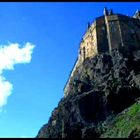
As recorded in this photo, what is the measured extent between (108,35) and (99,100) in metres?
19.1

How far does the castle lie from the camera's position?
209 feet

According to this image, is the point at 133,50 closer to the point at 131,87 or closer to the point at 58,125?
the point at 131,87

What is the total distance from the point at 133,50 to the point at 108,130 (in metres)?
23.9

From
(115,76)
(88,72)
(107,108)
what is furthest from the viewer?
(88,72)

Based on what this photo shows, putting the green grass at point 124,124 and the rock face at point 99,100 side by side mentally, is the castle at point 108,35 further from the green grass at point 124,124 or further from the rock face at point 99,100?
the green grass at point 124,124

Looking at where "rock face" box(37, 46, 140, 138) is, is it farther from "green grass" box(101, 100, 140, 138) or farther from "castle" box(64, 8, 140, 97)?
"castle" box(64, 8, 140, 97)

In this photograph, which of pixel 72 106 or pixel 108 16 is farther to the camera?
pixel 108 16

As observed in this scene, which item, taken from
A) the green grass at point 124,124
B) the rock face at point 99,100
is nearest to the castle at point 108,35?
the rock face at point 99,100

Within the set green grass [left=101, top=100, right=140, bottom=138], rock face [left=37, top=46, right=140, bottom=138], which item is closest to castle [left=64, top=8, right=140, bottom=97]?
rock face [left=37, top=46, right=140, bottom=138]

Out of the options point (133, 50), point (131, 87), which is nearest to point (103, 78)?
point (131, 87)

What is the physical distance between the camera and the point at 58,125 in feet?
166

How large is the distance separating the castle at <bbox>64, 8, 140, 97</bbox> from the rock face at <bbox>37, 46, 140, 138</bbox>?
519 centimetres

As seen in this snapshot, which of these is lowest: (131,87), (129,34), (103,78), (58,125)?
(58,125)

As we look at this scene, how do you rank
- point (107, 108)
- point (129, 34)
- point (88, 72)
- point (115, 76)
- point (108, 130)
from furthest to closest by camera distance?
point (129, 34), point (88, 72), point (115, 76), point (107, 108), point (108, 130)
